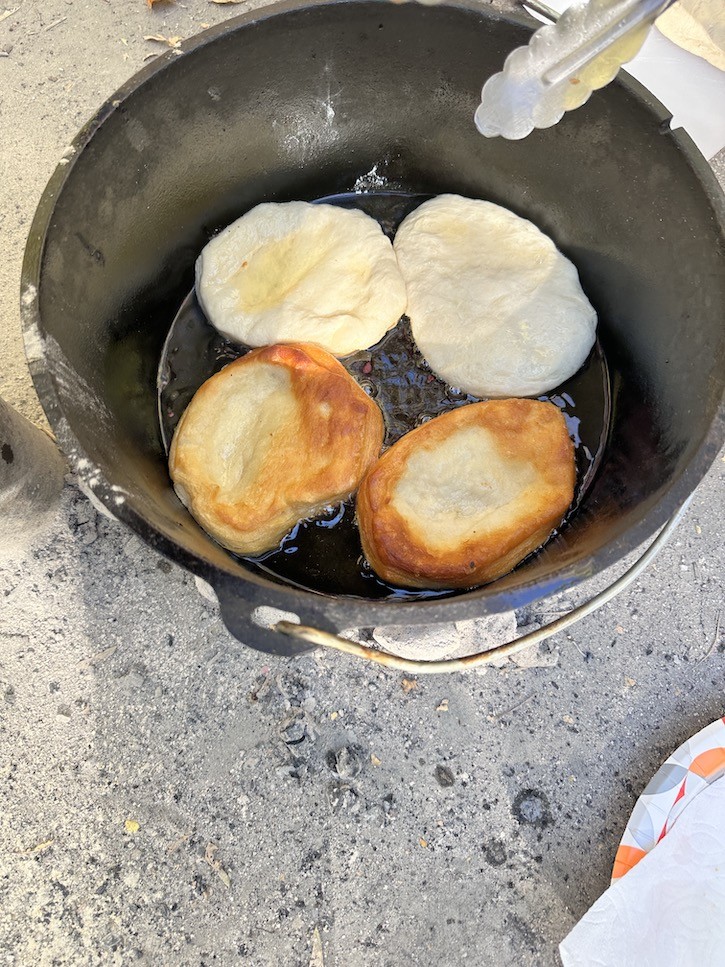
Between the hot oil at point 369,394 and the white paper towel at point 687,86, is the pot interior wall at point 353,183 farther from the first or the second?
the white paper towel at point 687,86

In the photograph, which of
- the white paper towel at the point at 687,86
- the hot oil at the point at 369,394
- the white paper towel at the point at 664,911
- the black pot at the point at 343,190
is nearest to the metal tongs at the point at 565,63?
the black pot at the point at 343,190

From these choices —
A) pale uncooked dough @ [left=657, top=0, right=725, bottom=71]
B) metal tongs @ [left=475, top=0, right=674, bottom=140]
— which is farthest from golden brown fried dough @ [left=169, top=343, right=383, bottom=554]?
pale uncooked dough @ [left=657, top=0, right=725, bottom=71]

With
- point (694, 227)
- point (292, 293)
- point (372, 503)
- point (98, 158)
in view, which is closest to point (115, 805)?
point (372, 503)

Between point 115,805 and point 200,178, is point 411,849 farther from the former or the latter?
point 200,178

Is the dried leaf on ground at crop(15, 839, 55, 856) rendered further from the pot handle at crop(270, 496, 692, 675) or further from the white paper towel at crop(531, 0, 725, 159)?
the white paper towel at crop(531, 0, 725, 159)

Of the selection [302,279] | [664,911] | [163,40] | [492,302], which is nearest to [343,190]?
[302,279]

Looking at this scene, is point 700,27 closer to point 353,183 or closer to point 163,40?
point 353,183

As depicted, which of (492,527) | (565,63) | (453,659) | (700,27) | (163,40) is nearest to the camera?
(565,63)
